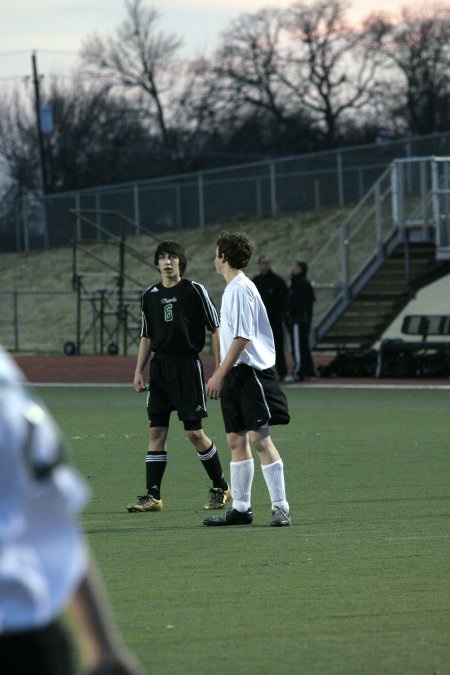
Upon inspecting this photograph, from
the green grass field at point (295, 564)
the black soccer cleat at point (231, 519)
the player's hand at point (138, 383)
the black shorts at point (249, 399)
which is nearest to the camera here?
the green grass field at point (295, 564)

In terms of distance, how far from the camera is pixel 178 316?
413 inches

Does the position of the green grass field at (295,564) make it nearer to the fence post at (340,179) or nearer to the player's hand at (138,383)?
the player's hand at (138,383)

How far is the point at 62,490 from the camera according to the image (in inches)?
105

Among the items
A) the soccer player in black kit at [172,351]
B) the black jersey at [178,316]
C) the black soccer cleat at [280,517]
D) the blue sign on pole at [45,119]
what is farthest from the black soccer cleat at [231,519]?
the blue sign on pole at [45,119]

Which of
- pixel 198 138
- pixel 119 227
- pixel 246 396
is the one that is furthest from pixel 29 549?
pixel 198 138

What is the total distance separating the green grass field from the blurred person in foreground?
308 centimetres

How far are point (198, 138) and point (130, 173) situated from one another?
12.5ft

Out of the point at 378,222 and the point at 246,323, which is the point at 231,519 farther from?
the point at 378,222

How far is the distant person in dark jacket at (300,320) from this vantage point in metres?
26.7

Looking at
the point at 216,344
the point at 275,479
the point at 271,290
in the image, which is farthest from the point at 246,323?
the point at 271,290

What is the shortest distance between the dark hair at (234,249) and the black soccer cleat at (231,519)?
4.87ft

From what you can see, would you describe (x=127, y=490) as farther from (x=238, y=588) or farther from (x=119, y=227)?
(x=119, y=227)

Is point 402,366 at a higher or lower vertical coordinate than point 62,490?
lower

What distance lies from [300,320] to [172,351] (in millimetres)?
16644
